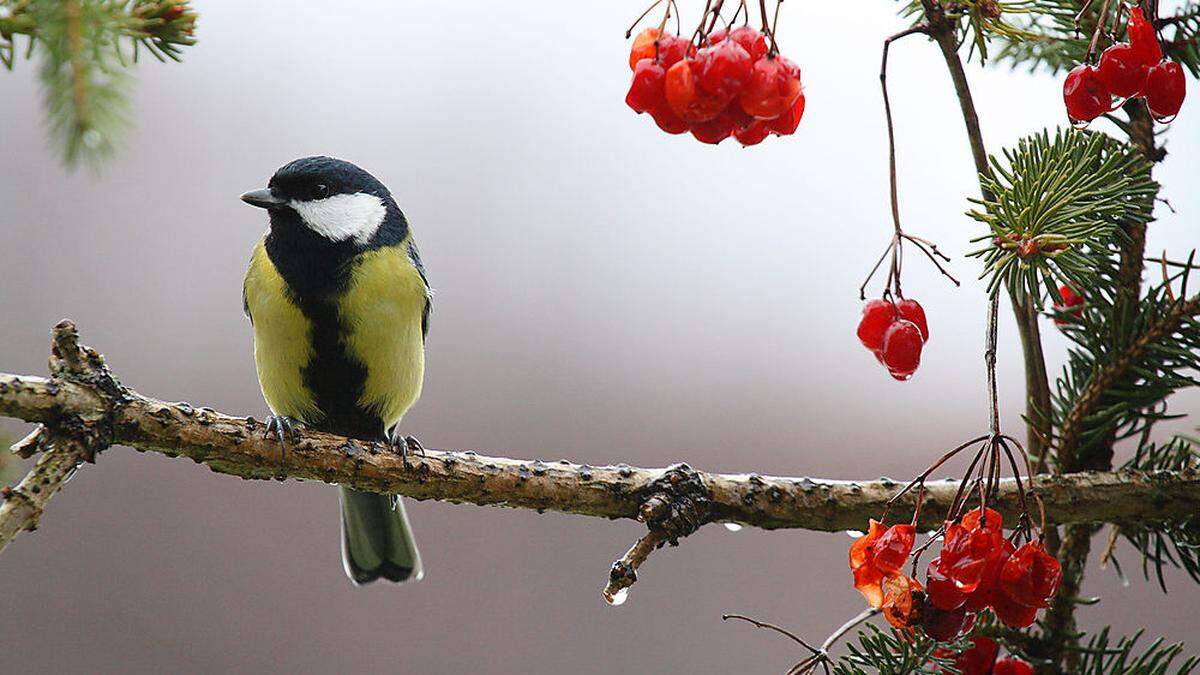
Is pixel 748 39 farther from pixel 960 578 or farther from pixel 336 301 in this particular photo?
pixel 336 301

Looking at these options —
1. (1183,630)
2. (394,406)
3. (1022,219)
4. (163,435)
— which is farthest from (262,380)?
(1183,630)

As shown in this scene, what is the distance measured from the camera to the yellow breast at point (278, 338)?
1.04m

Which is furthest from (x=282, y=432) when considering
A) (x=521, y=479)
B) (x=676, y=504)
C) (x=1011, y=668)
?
(x=1011, y=668)

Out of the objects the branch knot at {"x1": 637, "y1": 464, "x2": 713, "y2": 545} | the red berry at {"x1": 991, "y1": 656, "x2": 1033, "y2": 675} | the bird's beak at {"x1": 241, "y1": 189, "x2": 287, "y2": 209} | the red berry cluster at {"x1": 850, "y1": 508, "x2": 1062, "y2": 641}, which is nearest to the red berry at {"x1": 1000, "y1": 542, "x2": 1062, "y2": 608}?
the red berry cluster at {"x1": 850, "y1": 508, "x2": 1062, "y2": 641}

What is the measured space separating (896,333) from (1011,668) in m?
0.21

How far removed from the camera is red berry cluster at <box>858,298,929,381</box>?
0.60 metres

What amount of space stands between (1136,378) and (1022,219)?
7.8 inches

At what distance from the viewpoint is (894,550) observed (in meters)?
0.54

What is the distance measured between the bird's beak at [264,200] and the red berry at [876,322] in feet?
2.16

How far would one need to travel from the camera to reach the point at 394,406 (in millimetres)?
1133

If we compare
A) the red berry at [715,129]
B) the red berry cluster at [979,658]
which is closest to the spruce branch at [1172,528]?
the red berry cluster at [979,658]

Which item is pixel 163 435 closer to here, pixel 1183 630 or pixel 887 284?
pixel 887 284

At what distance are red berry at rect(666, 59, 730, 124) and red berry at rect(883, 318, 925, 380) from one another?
16 centimetres

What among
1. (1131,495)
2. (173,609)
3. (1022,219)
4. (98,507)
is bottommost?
(173,609)
